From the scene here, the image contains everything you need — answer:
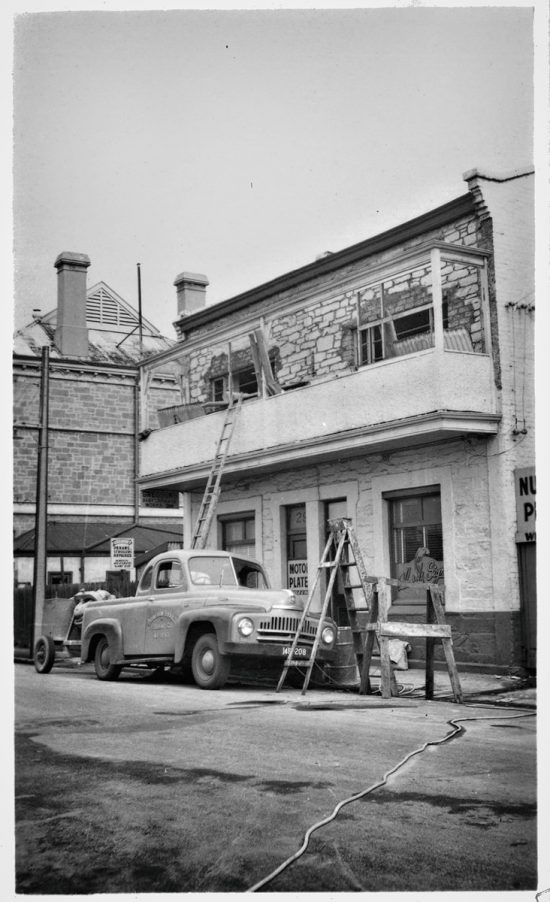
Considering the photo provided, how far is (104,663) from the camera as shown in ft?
41.5

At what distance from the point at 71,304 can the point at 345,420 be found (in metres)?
5.51

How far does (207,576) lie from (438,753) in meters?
5.68

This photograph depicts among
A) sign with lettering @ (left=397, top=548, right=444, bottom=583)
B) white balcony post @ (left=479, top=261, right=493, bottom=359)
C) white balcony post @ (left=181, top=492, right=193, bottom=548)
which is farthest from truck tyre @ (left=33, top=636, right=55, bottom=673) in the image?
white balcony post @ (left=479, top=261, right=493, bottom=359)

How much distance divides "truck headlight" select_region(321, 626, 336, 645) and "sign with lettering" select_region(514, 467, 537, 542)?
281 centimetres

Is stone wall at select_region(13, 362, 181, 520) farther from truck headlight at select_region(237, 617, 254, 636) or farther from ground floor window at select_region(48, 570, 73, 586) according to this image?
truck headlight at select_region(237, 617, 254, 636)

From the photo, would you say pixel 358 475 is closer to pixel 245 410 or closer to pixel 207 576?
pixel 245 410

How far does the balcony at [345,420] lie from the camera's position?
1237 cm

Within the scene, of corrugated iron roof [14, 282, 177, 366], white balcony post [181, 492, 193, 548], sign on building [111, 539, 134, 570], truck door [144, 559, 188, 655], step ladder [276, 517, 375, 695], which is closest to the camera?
corrugated iron roof [14, 282, 177, 366]

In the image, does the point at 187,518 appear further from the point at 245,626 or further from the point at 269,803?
the point at 269,803

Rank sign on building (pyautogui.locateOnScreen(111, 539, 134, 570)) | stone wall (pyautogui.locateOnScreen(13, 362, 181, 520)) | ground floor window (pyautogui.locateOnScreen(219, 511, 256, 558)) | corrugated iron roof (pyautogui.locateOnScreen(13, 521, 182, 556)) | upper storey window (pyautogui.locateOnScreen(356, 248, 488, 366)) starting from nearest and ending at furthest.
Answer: stone wall (pyautogui.locateOnScreen(13, 362, 181, 520)) < corrugated iron roof (pyautogui.locateOnScreen(13, 521, 182, 556)) < upper storey window (pyautogui.locateOnScreen(356, 248, 488, 366)) < sign on building (pyautogui.locateOnScreen(111, 539, 134, 570)) < ground floor window (pyautogui.locateOnScreen(219, 511, 256, 558))

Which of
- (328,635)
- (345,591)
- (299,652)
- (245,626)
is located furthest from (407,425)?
(245,626)

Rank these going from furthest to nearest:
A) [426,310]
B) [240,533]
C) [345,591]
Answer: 1. [240,533]
2. [426,310]
3. [345,591]

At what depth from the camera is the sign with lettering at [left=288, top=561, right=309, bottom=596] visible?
618 inches

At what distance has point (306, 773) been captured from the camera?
6.24 metres
